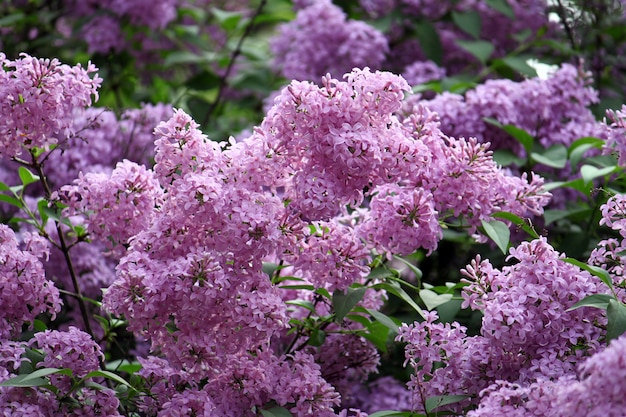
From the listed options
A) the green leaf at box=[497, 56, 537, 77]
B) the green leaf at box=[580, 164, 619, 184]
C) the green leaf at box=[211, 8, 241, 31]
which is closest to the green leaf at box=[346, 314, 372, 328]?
the green leaf at box=[580, 164, 619, 184]

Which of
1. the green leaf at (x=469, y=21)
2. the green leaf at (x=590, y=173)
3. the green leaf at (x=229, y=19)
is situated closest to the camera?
the green leaf at (x=590, y=173)

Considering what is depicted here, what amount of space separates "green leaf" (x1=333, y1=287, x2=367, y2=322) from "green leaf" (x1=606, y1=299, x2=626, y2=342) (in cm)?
60

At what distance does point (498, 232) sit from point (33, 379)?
1124mm

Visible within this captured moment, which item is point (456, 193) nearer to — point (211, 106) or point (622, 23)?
point (211, 106)

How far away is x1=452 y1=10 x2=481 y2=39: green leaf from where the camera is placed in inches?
158

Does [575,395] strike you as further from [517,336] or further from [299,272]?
[299,272]

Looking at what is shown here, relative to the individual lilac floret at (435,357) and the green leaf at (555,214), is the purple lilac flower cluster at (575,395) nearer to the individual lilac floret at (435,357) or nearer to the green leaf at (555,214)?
the individual lilac floret at (435,357)

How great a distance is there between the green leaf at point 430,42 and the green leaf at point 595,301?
2.33 metres

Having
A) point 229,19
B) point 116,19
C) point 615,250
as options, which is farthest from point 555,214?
point 116,19

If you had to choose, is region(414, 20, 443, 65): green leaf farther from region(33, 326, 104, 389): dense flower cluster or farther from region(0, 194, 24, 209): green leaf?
region(33, 326, 104, 389): dense flower cluster

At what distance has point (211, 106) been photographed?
410 centimetres

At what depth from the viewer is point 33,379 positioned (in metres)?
1.94

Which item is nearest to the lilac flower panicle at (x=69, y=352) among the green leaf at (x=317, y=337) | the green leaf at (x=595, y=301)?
the green leaf at (x=317, y=337)

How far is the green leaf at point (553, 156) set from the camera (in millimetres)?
2904
